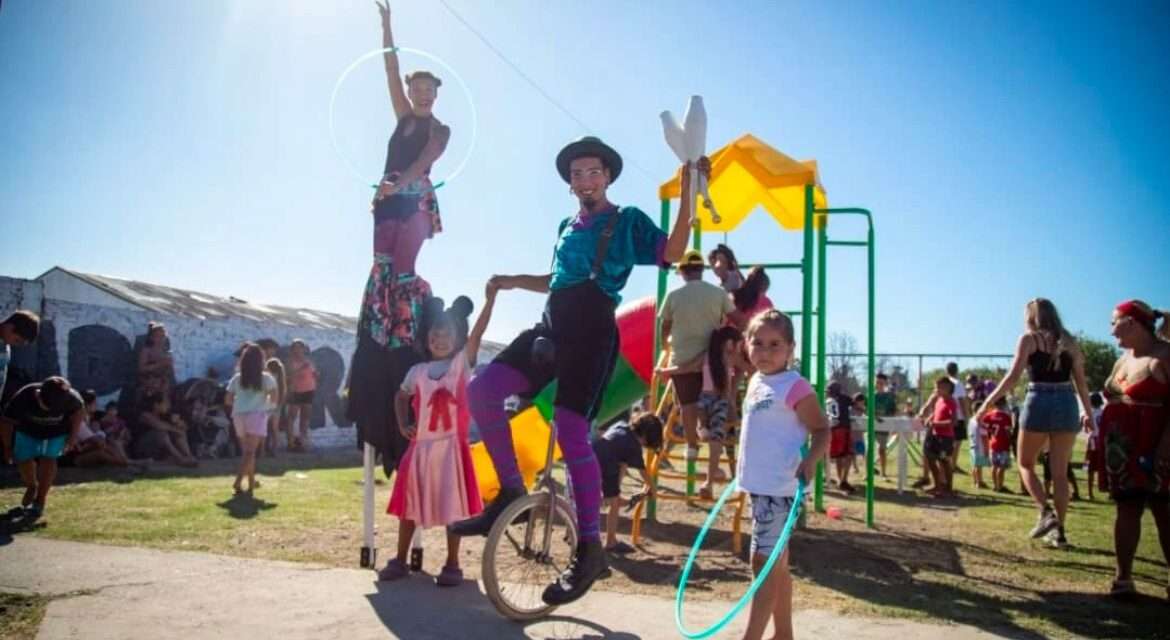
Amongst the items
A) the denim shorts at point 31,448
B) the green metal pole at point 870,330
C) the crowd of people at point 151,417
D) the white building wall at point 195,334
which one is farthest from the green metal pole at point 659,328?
the white building wall at point 195,334

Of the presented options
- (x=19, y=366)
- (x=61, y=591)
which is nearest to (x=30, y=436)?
(x=61, y=591)

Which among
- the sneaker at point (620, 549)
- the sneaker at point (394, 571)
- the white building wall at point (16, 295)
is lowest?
the sneaker at point (620, 549)

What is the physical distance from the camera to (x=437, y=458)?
14.8 ft

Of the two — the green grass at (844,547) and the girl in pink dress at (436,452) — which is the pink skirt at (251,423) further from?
the girl in pink dress at (436,452)

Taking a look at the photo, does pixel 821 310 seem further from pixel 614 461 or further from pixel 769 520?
pixel 769 520

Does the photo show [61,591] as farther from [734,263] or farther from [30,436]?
[734,263]

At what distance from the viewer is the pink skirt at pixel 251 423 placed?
30.8 feet

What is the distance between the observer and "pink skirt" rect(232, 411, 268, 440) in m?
9.39

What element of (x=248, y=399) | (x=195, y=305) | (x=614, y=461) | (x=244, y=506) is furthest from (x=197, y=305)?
(x=614, y=461)

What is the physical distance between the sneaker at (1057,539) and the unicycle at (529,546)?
5.12 metres

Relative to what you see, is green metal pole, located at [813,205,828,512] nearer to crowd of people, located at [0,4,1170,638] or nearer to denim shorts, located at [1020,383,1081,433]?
crowd of people, located at [0,4,1170,638]

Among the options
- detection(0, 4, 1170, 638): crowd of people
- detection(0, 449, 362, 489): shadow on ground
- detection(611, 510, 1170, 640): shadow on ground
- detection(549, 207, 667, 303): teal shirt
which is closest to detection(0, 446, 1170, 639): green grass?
detection(611, 510, 1170, 640): shadow on ground

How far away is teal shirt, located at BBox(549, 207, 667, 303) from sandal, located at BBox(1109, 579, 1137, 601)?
3580 mm

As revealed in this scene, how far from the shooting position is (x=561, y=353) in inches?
145
